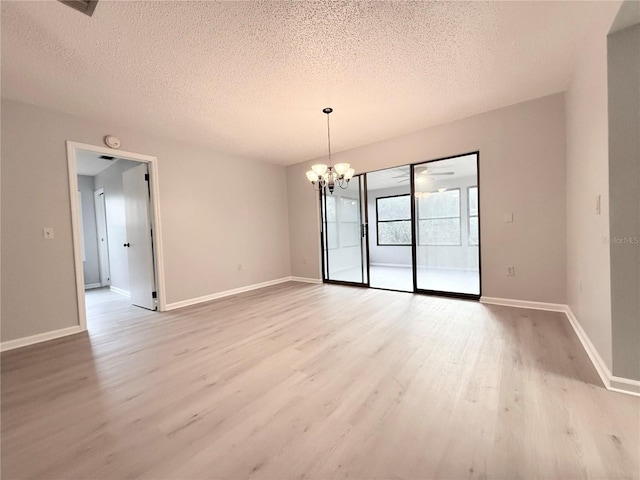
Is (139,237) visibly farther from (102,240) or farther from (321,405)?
(321,405)

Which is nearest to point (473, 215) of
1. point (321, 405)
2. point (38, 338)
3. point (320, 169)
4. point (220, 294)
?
point (320, 169)

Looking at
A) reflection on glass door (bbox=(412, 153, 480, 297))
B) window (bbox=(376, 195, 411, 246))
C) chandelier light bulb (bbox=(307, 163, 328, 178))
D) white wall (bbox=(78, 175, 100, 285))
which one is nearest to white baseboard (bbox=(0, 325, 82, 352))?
chandelier light bulb (bbox=(307, 163, 328, 178))

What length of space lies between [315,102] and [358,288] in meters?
3.21

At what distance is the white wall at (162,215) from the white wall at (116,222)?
1281 mm

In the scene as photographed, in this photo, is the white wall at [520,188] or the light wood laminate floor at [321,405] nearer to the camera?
the light wood laminate floor at [321,405]

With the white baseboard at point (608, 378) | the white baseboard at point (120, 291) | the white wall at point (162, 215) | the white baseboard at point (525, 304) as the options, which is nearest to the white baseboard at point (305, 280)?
the white wall at point (162, 215)

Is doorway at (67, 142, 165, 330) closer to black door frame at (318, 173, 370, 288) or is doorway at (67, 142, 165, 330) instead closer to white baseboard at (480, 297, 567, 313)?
black door frame at (318, 173, 370, 288)

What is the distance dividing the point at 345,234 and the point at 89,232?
5.89 meters

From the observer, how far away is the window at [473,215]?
12.7ft

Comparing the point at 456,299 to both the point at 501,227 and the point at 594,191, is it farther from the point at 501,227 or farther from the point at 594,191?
the point at 594,191

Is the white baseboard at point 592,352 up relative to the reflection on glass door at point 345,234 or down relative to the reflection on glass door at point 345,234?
down

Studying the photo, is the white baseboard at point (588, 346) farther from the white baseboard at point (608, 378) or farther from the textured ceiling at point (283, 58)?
the textured ceiling at point (283, 58)

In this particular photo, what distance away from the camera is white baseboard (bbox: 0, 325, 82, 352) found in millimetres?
2682

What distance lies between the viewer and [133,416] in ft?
5.25
